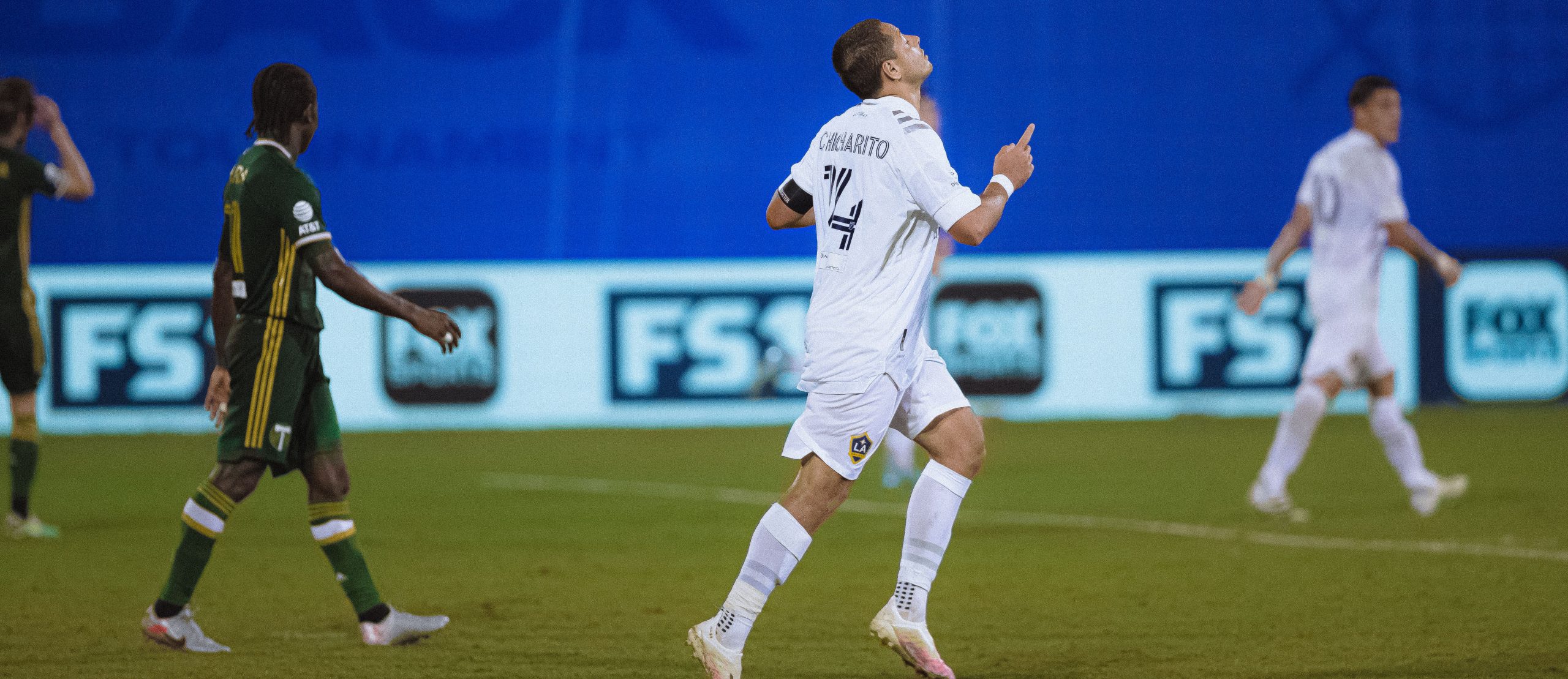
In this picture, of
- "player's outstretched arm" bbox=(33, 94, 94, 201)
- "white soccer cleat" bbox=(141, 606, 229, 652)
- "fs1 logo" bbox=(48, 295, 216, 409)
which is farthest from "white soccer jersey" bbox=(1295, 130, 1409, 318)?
"fs1 logo" bbox=(48, 295, 216, 409)

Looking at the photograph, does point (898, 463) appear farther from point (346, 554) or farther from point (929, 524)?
point (929, 524)

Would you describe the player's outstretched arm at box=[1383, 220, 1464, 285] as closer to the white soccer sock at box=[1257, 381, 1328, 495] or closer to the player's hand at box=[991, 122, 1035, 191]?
the white soccer sock at box=[1257, 381, 1328, 495]

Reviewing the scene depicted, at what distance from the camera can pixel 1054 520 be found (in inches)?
369

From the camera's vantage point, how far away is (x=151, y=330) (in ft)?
49.2

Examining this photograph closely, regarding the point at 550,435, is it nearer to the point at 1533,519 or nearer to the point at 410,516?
the point at 410,516

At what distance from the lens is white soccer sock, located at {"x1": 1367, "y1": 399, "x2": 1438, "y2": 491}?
30.5 feet

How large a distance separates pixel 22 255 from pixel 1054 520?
18.1 ft

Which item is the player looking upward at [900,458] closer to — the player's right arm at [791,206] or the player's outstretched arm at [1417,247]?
the player's outstretched arm at [1417,247]

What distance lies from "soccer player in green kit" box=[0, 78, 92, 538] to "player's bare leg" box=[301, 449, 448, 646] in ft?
11.3

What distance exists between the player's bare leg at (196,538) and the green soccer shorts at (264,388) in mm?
63

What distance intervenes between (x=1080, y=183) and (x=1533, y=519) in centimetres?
779

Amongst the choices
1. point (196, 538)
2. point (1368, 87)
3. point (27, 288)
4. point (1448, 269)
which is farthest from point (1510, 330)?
point (196, 538)

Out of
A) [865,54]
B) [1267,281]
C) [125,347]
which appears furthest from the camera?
[125,347]

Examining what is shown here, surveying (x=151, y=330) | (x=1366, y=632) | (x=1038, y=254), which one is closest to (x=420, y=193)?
(x=151, y=330)
